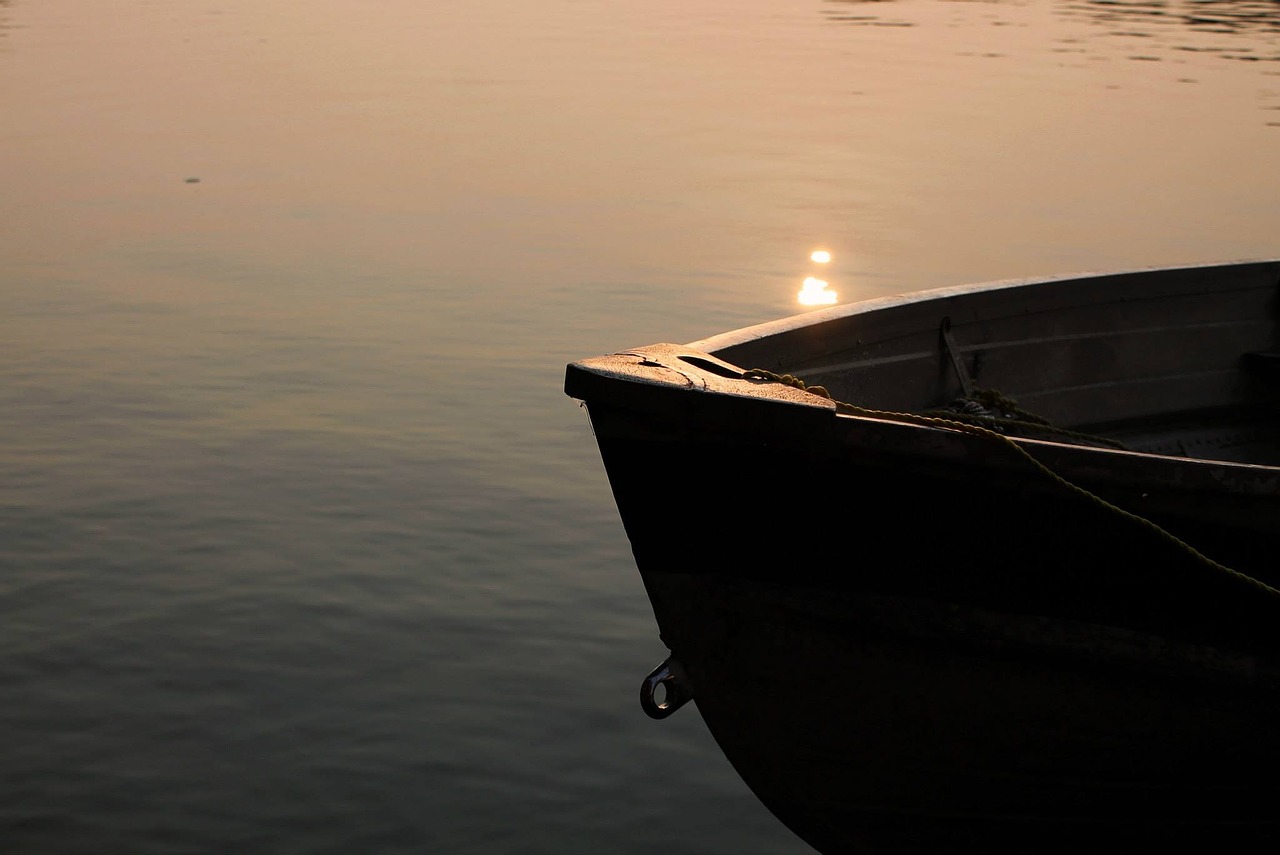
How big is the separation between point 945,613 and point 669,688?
0.88 meters

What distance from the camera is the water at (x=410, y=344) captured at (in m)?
5.35

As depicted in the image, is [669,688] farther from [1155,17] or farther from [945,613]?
[1155,17]

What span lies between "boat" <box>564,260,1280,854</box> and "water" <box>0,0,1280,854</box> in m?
0.76

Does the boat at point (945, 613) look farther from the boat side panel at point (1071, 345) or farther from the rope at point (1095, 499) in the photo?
the boat side panel at point (1071, 345)

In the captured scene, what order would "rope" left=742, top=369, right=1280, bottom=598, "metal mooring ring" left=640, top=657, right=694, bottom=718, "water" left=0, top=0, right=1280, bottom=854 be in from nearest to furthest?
"rope" left=742, top=369, right=1280, bottom=598
"metal mooring ring" left=640, top=657, right=694, bottom=718
"water" left=0, top=0, right=1280, bottom=854

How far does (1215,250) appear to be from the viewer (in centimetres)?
1309

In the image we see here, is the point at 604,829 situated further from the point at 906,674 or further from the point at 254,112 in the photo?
the point at 254,112

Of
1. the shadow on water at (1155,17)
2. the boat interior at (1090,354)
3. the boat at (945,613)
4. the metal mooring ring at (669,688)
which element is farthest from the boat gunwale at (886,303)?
the shadow on water at (1155,17)

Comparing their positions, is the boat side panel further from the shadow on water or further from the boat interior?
the shadow on water

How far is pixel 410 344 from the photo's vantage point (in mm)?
9930

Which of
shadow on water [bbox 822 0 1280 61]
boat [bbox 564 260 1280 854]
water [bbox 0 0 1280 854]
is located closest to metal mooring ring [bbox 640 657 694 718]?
boat [bbox 564 260 1280 854]

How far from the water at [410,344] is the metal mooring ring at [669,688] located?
0.63 metres

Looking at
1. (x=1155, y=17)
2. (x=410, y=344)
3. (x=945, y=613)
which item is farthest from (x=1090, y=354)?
(x=1155, y=17)

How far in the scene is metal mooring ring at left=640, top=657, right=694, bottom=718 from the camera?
15.1 ft
